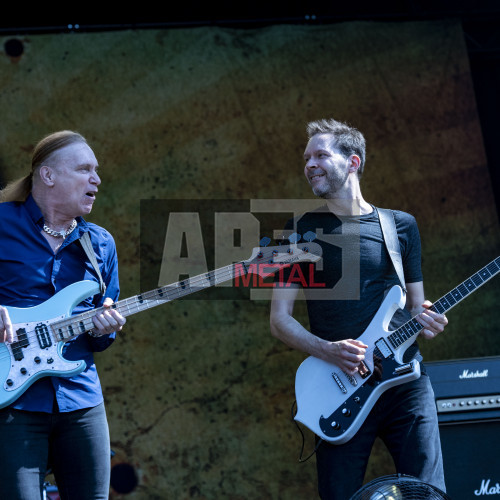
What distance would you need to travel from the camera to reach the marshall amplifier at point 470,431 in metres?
3.57

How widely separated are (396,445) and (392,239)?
926 mm

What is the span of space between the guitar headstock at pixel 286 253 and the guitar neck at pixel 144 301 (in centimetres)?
7

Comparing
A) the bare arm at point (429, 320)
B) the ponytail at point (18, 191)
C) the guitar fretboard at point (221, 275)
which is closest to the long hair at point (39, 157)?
the ponytail at point (18, 191)

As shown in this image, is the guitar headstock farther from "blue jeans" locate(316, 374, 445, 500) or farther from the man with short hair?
"blue jeans" locate(316, 374, 445, 500)

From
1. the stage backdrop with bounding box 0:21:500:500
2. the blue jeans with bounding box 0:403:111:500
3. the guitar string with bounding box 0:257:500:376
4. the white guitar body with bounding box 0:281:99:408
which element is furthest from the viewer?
the stage backdrop with bounding box 0:21:500:500

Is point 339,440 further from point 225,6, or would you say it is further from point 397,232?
point 225,6

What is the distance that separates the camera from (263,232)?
486cm

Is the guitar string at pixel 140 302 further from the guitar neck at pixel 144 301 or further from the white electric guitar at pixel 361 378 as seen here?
the white electric guitar at pixel 361 378

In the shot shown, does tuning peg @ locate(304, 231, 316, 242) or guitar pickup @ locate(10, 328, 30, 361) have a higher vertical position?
tuning peg @ locate(304, 231, 316, 242)

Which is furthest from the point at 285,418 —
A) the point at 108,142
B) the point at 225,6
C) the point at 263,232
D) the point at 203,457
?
the point at 225,6

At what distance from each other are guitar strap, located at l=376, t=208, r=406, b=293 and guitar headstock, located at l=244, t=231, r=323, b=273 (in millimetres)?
317

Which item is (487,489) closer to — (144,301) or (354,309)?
(354,309)

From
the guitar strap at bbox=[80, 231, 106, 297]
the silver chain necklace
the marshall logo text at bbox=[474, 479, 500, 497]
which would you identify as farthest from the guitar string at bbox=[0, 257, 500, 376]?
the marshall logo text at bbox=[474, 479, 500, 497]

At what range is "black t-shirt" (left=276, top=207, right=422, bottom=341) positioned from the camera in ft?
10.7
